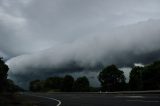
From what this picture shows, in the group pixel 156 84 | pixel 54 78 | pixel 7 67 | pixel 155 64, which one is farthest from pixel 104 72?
pixel 7 67

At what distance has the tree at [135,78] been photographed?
100231 mm

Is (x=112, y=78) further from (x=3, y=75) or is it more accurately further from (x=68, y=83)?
(x=3, y=75)

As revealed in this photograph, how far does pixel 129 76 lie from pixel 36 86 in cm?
6529

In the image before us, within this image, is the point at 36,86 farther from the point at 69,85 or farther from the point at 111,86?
the point at 111,86

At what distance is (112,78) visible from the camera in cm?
11675

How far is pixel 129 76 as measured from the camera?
110062mm

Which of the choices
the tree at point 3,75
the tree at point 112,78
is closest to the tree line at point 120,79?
the tree at point 112,78

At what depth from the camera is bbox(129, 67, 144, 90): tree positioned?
100231 millimetres

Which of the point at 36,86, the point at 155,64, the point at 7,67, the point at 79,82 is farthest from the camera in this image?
the point at 36,86

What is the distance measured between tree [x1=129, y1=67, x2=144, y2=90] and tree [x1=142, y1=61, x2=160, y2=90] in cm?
217

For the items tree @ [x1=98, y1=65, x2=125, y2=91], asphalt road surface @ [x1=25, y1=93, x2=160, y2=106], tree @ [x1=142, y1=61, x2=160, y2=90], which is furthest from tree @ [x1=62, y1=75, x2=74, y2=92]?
asphalt road surface @ [x1=25, y1=93, x2=160, y2=106]

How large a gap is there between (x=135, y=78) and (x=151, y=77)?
41.3ft

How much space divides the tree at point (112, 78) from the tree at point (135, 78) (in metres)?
5.41

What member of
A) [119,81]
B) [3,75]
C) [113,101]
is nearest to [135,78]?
[119,81]
